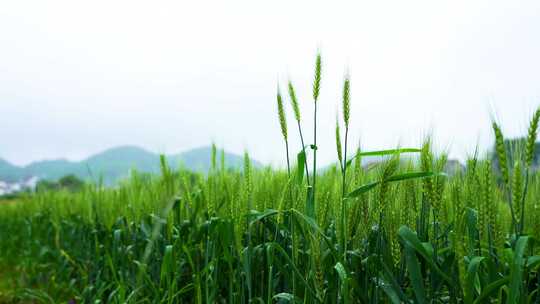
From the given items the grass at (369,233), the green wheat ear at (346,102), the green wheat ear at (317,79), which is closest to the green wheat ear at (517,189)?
the grass at (369,233)

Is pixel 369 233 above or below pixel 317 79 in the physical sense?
below

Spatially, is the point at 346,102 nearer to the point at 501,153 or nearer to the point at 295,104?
the point at 295,104

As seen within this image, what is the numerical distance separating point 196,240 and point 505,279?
3.91 ft

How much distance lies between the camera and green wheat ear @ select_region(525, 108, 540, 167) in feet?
3.59

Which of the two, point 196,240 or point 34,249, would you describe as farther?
point 34,249

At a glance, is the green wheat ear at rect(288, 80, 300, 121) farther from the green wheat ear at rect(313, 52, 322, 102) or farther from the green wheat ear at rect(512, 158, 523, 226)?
the green wheat ear at rect(512, 158, 523, 226)

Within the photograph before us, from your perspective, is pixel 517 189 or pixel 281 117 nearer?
pixel 517 189

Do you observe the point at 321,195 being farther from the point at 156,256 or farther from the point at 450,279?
the point at 156,256

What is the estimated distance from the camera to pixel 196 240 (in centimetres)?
192

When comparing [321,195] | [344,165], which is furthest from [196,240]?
[344,165]

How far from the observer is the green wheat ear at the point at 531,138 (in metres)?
1.10

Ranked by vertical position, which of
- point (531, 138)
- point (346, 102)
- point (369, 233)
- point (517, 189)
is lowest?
point (369, 233)

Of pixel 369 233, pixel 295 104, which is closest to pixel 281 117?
pixel 295 104

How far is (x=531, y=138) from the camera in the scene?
3.69ft
